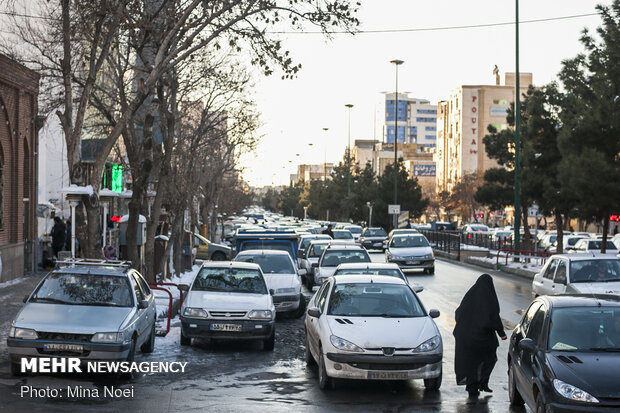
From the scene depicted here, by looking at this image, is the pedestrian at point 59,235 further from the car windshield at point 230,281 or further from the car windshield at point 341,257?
the car windshield at point 230,281

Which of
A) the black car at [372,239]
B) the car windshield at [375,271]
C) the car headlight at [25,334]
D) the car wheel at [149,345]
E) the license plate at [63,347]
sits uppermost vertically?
the car windshield at [375,271]

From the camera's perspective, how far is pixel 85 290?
1240 centimetres

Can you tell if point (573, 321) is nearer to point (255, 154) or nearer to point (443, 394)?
point (443, 394)

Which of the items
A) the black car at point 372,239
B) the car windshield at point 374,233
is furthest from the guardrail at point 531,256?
the car windshield at point 374,233

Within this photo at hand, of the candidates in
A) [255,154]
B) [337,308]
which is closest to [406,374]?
[337,308]

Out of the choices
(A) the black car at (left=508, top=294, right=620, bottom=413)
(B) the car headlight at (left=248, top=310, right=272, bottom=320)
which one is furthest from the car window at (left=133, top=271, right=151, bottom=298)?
(A) the black car at (left=508, top=294, right=620, bottom=413)

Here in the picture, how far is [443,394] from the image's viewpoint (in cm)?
1110

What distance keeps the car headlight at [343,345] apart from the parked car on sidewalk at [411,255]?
22884mm

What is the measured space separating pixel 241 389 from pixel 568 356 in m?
4.53

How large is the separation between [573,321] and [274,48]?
33.6ft

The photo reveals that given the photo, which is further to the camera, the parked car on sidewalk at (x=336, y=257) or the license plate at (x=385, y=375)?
the parked car on sidewalk at (x=336, y=257)

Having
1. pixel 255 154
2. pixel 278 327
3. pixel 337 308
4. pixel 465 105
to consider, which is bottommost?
pixel 278 327

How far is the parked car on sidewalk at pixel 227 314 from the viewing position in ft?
47.8

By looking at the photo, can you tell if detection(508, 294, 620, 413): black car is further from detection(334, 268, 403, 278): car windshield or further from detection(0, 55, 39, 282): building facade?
detection(0, 55, 39, 282): building facade
